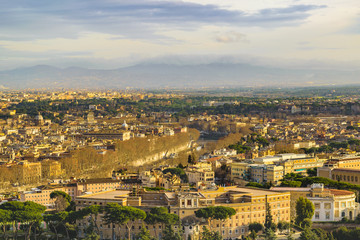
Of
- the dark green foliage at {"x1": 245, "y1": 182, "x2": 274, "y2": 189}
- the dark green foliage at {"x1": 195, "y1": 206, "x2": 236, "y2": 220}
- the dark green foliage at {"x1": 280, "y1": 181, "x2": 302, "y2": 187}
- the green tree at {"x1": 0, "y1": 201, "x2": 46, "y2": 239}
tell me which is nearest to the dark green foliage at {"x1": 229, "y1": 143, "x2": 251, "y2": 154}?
the dark green foliage at {"x1": 245, "y1": 182, "x2": 274, "y2": 189}

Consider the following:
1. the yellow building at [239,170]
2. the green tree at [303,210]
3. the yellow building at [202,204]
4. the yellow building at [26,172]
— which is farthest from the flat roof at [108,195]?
the yellow building at [239,170]

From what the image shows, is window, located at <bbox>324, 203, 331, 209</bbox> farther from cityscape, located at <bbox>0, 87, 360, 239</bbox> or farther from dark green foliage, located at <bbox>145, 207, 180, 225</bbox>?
dark green foliage, located at <bbox>145, 207, 180, 225</bbox>

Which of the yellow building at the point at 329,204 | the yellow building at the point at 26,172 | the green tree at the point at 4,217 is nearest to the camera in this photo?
A: the green tree at the point at 4,217

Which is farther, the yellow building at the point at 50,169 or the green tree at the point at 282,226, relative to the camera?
the yellow building at the point at 50,169

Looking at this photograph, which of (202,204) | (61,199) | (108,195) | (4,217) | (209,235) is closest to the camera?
(209,235)

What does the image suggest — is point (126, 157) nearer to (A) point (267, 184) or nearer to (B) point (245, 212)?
(A) point (267, 184)

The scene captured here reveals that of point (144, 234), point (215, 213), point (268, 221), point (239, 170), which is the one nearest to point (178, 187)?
point (268, 221)

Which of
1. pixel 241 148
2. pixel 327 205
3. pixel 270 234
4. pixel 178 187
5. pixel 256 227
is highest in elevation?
pixel 178 187

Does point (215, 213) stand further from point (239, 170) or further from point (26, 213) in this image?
point (239, 170)

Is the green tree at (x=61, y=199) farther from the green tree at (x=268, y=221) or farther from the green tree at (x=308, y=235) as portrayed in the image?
the green tree at (x=308, y=235)
